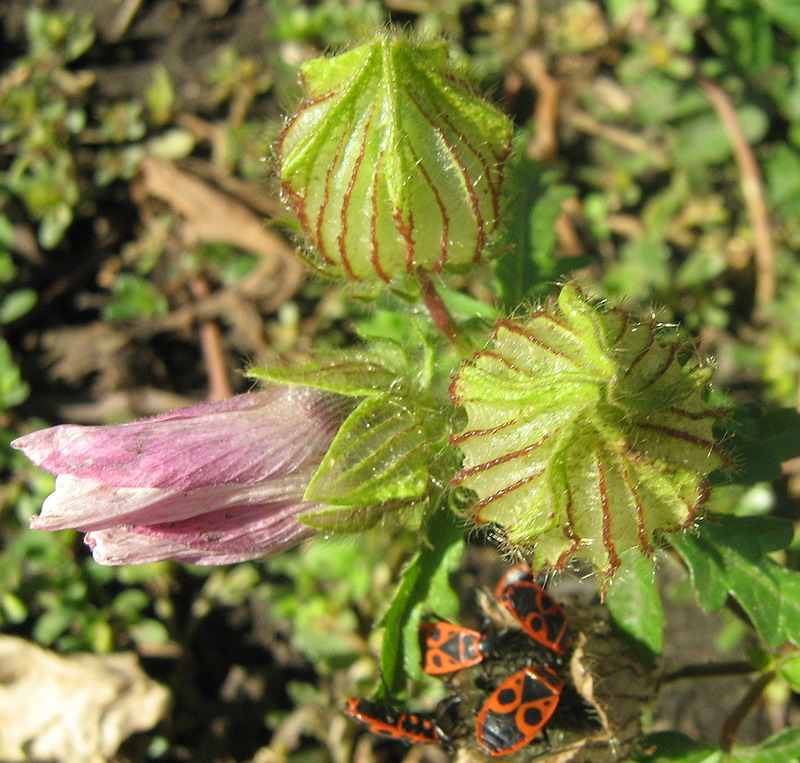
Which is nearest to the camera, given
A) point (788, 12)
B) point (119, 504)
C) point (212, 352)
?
point (119, 504)

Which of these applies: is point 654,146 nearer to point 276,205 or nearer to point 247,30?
point 276,205

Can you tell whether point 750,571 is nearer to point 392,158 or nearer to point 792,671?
point 792,671

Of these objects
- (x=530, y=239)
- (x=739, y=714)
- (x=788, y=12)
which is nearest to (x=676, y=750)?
(x=739, y=714)

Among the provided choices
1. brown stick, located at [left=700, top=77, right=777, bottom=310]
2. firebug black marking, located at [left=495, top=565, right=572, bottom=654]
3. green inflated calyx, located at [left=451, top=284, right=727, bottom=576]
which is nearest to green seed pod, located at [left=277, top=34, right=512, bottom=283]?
green inflated calyx, located at [left=451, top=284, right=727, bottom=576]

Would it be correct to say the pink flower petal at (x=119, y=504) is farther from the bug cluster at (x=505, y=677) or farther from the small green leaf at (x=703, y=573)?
the small green leaf at (x=703, y=573)

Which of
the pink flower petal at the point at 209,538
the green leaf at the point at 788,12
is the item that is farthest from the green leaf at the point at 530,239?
the green leaf at the point at 788,12

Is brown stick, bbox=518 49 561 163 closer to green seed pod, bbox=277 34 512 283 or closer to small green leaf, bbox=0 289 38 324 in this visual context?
green seed pod, bbox=277 34 512 283

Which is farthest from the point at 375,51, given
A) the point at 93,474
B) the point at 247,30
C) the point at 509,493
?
the point at 247,30
